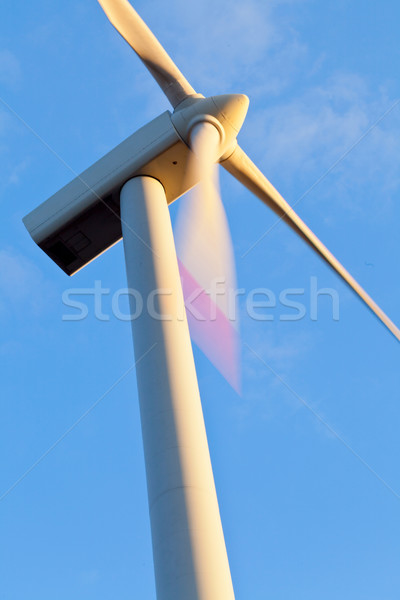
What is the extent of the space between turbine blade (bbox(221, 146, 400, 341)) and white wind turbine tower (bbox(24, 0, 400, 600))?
23 mm

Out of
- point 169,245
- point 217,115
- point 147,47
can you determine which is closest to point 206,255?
point 169,245

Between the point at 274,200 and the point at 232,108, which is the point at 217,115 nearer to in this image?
the point at 232,108

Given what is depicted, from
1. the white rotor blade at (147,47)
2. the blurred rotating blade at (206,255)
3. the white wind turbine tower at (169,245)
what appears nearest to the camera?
the white wind turbine tower at (169,245)

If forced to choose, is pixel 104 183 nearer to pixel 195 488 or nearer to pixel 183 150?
pixel 183 150

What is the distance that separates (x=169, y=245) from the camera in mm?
→ 11805

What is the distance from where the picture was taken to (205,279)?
12.2 metres

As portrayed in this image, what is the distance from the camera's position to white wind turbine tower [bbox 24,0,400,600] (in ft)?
27.1

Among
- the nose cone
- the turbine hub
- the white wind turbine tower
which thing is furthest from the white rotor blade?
the nose cone

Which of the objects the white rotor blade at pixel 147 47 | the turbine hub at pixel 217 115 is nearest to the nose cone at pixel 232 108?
the turbine hub at pixel 217 115

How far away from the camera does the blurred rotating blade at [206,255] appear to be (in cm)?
1157

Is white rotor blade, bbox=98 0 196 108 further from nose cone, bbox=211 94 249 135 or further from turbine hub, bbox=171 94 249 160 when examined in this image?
nose cone, bbox=211 94 249 135

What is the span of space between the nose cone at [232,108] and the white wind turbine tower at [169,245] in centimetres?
2

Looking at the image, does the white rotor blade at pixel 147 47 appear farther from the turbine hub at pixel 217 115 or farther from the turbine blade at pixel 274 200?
the turbine blade at pixel 274 200

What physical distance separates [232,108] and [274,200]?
2228 millimetres
